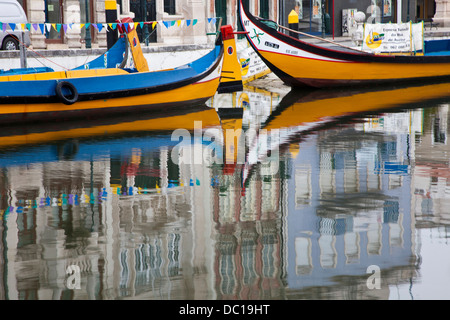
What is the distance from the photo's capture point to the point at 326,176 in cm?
1041

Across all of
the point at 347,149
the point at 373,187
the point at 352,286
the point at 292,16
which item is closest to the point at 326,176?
the point at 373,187

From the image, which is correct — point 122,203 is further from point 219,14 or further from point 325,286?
point 219,14

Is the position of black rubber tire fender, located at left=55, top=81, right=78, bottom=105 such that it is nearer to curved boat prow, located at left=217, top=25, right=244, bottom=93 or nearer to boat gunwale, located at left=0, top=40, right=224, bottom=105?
boat gunwale, located at left=0, top=40, right=224, bottom=105

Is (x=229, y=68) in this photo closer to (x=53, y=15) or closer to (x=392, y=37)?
(x=392, y=37)

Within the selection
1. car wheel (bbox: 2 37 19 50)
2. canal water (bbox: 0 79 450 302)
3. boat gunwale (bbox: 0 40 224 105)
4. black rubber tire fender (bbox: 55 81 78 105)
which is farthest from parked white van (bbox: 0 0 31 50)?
canal water (bbox: 0 79 450 302)

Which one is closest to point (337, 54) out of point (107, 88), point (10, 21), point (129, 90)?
point (129, 90)

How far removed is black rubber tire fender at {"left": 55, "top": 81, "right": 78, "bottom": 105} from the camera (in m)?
16.5

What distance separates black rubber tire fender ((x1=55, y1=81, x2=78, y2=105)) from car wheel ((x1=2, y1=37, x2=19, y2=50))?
7225 mm

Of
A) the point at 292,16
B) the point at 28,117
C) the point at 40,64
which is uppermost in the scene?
the point at 292,16

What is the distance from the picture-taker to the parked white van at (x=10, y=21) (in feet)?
75.2

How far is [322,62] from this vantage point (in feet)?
75.8

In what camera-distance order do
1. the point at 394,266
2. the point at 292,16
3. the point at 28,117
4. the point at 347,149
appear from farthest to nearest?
the point at 292,16 → the point at 28,117 → the point at 347,149 → the point at 394,266

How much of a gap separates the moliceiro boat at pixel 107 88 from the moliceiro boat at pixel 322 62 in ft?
8.19

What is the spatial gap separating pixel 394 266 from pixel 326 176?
12.8 feet
